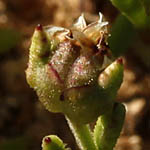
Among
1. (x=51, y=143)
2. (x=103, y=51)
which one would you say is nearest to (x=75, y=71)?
(x=103, y=51)

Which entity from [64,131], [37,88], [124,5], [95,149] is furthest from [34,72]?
[64,131]

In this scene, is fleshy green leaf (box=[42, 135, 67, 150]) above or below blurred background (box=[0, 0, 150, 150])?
below

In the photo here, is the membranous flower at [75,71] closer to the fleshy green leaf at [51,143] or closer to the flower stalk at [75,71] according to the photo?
the flower stalk at [75,71]

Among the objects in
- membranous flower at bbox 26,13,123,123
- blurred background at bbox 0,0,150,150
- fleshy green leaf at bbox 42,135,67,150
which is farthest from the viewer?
blurred background at bbox 0,0,150,150

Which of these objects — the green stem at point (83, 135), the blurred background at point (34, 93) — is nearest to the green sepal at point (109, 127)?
the green stem at point (83, 135)

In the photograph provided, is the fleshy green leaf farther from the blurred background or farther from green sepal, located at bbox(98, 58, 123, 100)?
the blurred background

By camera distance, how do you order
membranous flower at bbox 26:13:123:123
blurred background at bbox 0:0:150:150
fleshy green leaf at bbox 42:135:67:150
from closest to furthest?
membranous flower at bbox 26:13:123:123
fleshy green leaf at bbox 42:135:67:150
blurred background at bbox 0:0:150:150

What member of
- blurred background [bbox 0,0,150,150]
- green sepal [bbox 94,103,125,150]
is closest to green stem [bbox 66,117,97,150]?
green sepal [bbox 94,103,125,150]

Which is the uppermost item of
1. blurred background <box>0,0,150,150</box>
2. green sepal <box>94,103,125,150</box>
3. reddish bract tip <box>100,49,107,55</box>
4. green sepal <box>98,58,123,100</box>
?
blurred background <box>0,0,150,150</box>
